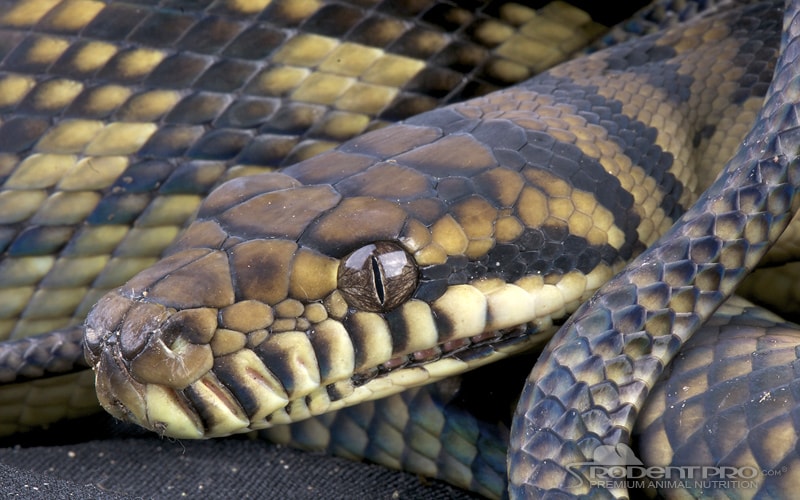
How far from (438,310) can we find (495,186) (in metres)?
0.24

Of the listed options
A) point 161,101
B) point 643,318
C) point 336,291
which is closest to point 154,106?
point 161,101

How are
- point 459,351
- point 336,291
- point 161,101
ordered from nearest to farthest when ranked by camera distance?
point 336,291, point 459,351, point 161,101

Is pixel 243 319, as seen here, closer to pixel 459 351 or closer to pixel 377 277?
pixel 377 277

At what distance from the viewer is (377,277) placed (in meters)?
1.60

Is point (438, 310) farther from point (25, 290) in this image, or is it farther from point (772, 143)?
point (25, 290)

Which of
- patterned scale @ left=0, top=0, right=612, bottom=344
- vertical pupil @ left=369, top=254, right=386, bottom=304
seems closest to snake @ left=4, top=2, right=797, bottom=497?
vertical pupil @ left=369, top=254, right=386, bottom=304

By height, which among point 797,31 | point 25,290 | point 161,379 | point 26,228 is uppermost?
point 797,31

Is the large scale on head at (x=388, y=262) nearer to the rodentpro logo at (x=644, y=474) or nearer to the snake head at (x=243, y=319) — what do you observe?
the snake head at (x=243, y=319)

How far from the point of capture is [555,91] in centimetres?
207

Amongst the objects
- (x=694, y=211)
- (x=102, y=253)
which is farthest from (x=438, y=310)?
(x=102, y=253)

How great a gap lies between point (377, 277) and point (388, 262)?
31 millimetres

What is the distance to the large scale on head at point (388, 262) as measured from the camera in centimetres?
152

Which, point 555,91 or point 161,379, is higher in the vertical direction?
point 555,91

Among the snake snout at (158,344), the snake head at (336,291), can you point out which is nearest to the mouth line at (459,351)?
the snake head at (336,291)
